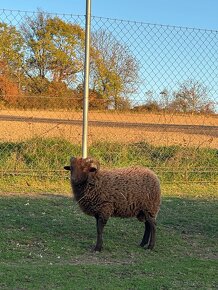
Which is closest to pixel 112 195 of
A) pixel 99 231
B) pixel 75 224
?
pixel 99 231

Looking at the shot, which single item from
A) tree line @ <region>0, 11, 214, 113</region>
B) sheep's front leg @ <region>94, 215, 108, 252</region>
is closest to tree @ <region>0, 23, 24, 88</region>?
tree line @ <region>0, 11, 214, 113</region>

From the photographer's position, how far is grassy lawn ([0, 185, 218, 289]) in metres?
4.71

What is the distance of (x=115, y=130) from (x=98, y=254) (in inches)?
206

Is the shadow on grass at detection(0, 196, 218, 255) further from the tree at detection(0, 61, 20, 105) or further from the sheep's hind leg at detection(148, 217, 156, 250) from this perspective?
the tree at detection(0, 61, 20, 105)

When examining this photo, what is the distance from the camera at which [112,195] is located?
6.10 metres

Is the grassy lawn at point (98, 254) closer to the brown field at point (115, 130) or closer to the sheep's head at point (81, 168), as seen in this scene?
the sheep's head at point (81, 168)

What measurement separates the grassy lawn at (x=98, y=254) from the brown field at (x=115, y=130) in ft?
6.02

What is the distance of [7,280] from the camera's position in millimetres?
4578

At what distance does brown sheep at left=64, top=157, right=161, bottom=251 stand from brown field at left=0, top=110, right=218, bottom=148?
3132 millimetres

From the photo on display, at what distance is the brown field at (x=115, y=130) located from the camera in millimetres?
9633

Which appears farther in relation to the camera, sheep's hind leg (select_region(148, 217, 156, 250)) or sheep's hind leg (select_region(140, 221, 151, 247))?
sheep's hind leg (select_region(140, 221, 151, 247))

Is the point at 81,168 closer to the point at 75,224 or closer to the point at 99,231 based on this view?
the point at 99,231

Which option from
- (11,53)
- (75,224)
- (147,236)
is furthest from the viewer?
(11,53)

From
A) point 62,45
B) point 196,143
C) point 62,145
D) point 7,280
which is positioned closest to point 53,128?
point 62,145
